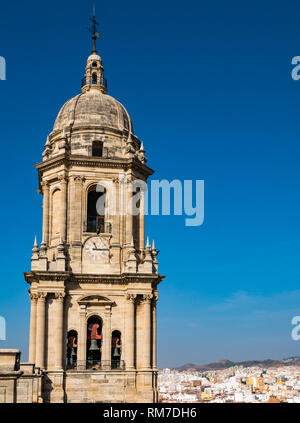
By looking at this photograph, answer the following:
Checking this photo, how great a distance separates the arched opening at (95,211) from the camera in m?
46.3

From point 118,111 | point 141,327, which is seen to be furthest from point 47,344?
point 118,111

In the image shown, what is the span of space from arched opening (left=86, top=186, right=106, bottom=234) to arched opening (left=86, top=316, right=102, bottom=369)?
6.14 metres

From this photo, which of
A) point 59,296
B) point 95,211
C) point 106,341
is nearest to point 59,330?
point 59,296

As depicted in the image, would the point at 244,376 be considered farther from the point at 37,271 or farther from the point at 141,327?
the point at 37,271

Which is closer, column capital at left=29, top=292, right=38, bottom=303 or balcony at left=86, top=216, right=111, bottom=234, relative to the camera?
column capital at left=29, top=292, right=38, bottom=303

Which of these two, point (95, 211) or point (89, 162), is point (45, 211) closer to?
point (95, 211)

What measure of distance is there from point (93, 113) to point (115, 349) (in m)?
16.5

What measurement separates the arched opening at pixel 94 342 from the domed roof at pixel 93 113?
13.6 meters

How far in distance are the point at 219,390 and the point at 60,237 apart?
1519 centimetres

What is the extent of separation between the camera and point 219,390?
4703 centimetres

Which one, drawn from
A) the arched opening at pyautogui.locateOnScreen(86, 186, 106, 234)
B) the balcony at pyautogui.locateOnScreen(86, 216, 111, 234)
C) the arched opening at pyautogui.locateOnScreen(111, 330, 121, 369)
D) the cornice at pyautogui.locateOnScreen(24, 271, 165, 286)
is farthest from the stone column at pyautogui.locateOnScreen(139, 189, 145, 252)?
the arched opening at pyautogui.locateOnScreen(111, 330, 121, 369)

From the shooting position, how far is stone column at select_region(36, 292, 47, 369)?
41.8 meters

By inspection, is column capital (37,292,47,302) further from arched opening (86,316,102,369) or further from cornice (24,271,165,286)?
arched opening (86,316,102,369)
